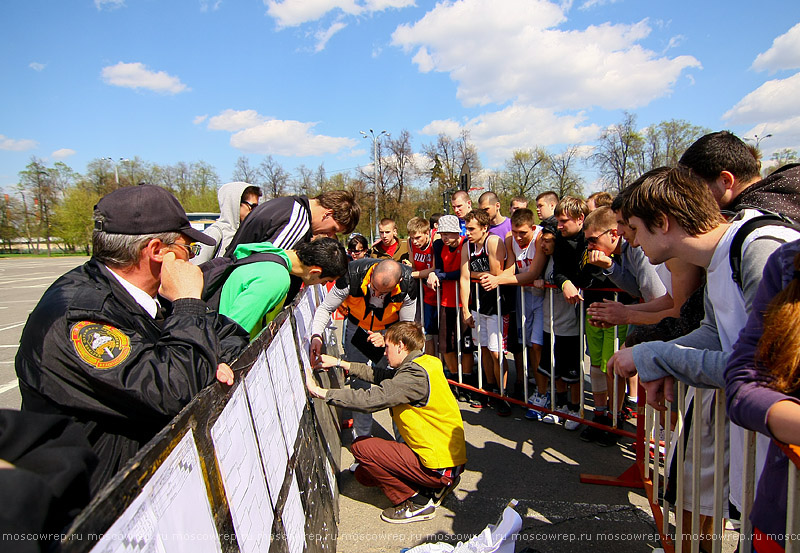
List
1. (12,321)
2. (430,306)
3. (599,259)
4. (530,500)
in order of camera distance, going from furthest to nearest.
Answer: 1. (12,321)
2. (430,306)
3. (599,259)
4. (530,500)

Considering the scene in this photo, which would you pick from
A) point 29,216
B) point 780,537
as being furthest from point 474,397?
point 29,216

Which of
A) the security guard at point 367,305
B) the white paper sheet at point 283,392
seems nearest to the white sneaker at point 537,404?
the security guard at point 367,305

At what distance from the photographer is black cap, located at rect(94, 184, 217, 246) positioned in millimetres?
1664

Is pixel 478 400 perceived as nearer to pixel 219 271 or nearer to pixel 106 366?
pixel 219 271

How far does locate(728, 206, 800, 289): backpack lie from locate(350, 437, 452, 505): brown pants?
6.75ft

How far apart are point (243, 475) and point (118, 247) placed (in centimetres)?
94

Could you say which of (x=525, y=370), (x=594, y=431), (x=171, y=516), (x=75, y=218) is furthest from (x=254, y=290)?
(x=75, y=218)

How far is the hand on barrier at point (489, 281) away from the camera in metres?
4.40

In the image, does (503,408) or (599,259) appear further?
(503,408)

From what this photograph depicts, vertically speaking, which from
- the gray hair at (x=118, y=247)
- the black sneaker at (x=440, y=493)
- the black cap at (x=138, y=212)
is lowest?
the black sneaker at (x=440, y=493)

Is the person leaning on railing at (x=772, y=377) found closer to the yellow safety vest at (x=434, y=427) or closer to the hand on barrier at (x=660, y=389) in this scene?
the hand on barrier at (x=660, y=389)

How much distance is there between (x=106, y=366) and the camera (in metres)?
1.31

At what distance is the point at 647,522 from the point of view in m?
2.77

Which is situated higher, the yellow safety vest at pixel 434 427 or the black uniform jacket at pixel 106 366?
the black uniform jacket at pixel 106 366
